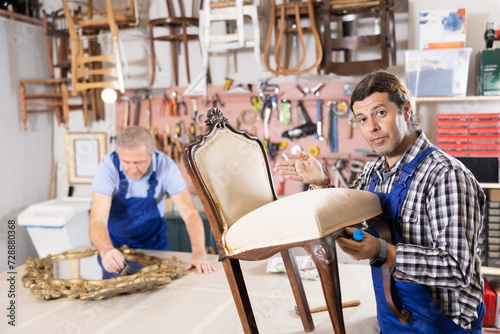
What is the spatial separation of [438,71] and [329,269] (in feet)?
8.30

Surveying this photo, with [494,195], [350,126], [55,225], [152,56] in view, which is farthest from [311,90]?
[55,225]

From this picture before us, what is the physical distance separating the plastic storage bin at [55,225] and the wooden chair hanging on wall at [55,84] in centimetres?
99

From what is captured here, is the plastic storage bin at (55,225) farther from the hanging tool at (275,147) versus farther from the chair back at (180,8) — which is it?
the chair back at (180,8)

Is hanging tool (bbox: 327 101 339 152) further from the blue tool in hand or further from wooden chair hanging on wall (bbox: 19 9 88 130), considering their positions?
the blue tool in hand

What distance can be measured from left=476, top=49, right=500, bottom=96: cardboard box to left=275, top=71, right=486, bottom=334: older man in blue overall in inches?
78.5

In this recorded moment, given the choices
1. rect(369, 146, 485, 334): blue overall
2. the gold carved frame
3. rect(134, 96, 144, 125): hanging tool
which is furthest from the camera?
rect(134, 96, 144, 125): hanging tool

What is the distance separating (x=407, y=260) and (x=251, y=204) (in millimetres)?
528

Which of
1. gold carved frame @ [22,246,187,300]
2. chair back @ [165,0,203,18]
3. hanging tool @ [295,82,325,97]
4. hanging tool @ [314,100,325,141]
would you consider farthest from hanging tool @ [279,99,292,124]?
gold carved frame @ [22,246,187,300]

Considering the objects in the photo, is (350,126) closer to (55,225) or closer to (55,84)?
(55,225)

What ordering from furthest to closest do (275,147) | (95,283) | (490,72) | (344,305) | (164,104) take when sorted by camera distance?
1. (164,104)
2. (275,147)
3. (490,72)
4. (95,283)
5. (344,305)

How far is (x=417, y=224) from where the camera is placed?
1.40 m

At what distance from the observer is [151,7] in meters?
4.80

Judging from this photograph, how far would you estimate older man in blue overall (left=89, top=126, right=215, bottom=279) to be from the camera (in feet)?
8.80

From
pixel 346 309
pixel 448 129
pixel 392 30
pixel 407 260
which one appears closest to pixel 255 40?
pixel 392 30
